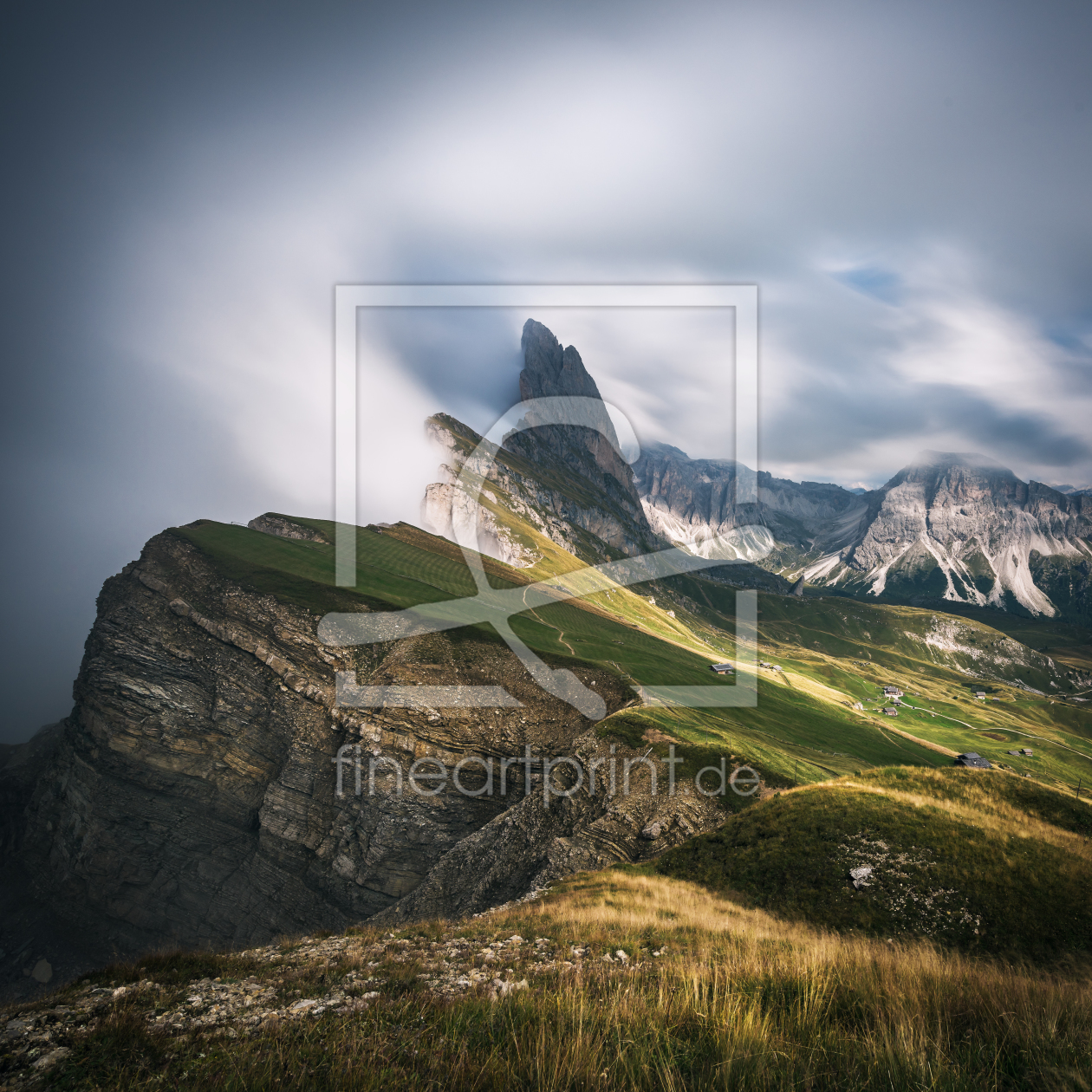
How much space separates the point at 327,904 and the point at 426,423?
15100 cm

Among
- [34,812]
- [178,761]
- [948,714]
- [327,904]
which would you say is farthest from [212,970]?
[948,714]

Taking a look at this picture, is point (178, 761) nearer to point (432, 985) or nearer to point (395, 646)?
point (395, 646)

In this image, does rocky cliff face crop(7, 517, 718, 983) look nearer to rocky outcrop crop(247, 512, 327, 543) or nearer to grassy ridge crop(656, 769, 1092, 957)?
grassy ridge crop(656, 769, 1092, 957)

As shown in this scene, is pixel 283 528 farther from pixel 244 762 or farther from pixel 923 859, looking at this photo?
pixel 923 859

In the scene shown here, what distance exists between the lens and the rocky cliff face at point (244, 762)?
36719 millimetres

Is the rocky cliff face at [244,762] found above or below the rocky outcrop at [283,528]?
below

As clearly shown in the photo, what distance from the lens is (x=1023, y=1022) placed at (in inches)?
164

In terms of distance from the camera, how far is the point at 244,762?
139 feet

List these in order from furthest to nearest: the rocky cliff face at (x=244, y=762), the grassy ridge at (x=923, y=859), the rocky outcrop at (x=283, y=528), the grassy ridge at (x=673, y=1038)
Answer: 1. the rocky outcrop at (x=283, y=528)
2. the rocky cliff face at (x=244, y=762)
3. the grassy ridge at (x=923, y=859)
4. the grassy ridge at (x=673, y=1038)

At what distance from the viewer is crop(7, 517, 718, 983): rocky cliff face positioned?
120 feet

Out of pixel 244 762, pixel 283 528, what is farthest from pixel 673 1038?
pixel 283 528

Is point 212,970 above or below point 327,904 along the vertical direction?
above

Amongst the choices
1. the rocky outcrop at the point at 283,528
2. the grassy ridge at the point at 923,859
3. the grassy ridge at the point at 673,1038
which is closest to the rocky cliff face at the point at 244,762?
the grassy ridge at the point at 923,859

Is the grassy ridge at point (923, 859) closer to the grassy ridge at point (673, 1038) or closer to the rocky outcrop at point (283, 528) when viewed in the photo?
the grassy ridge at point (673, 1038)
